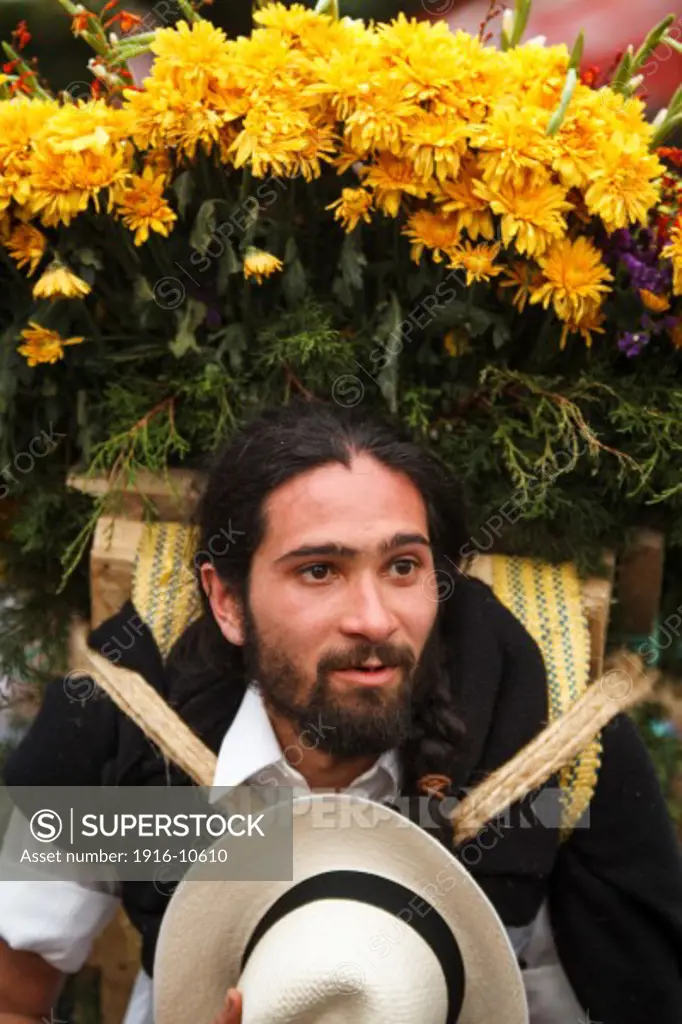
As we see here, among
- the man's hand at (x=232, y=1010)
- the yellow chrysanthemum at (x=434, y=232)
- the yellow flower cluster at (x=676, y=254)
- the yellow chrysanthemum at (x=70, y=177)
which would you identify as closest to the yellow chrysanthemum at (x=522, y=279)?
the yellow chrysanthemum at (x=434, y=232)

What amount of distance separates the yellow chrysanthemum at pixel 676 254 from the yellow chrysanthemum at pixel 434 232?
33 centimetres

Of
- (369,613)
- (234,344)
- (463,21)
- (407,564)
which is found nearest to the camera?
(369,613)

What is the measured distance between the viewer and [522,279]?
78.8 inches

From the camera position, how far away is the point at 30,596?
229 cm

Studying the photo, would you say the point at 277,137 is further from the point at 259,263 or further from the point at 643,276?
the point at 643,276

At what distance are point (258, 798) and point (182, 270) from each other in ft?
2.94

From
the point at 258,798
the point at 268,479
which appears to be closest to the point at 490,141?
the point at 268,479

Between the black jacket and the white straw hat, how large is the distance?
208mm

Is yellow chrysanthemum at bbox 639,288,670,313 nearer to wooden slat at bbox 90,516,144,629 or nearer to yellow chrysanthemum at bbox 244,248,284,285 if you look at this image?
yellow chrysanthemum at bbox 244,248,284,285

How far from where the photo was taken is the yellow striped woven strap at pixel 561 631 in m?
1.79

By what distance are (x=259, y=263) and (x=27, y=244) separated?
0.41m

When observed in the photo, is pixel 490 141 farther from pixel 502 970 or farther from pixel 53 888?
pixel 53 888

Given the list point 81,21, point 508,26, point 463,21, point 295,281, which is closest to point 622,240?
point 508,26

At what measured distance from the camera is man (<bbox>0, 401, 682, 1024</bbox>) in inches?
66.9
